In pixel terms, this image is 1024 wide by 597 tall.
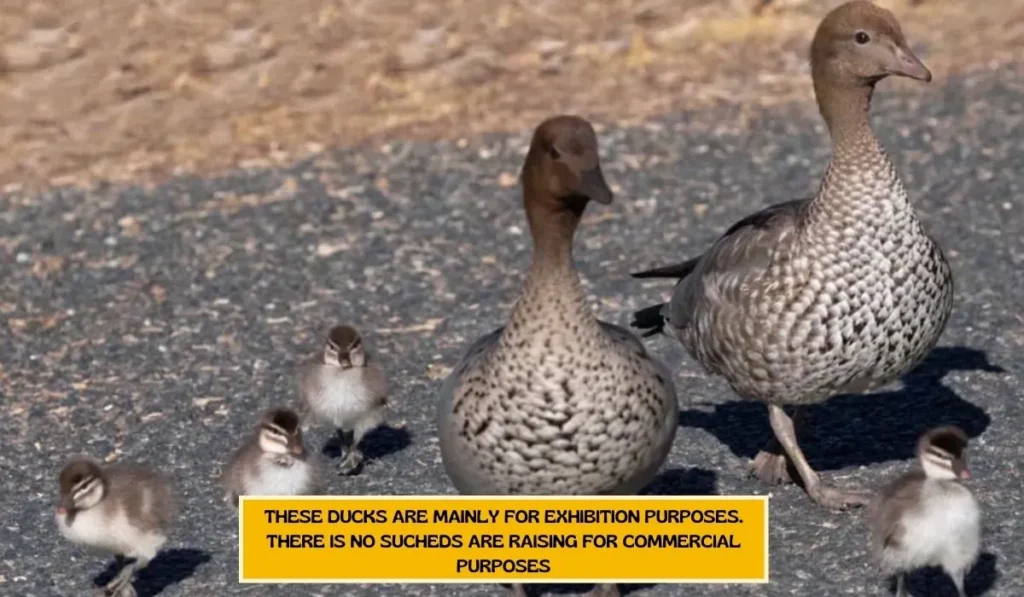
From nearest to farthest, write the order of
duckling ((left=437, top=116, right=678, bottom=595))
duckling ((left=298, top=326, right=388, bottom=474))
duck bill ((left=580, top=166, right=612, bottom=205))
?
duck bill ((left=580, top=166, right=612, bottom=205)) → duckling ((left=437, top=116, right=678, bottom=595)) → duckling ((left=298, top=326, right=388, bottom=474))

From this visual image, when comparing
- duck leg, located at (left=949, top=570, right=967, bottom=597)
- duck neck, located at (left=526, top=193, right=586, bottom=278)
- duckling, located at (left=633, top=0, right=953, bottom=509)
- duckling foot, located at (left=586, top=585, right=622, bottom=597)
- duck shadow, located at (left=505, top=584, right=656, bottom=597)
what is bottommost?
duck shadow, located at (left=505, top=584, right=656, bottom=597)

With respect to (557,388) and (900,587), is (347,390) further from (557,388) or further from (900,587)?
(900,587)

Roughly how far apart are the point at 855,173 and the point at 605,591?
2201mm

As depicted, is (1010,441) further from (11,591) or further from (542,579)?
(11,591)

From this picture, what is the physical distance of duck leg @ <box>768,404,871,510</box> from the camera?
910 centimetres

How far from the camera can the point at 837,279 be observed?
8.66 metres

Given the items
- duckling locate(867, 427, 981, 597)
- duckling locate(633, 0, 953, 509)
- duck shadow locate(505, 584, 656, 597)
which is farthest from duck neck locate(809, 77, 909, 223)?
duck shadow locate(505, 584, 656, 597)

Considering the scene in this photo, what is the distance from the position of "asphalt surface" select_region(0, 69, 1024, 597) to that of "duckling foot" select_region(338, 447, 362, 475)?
0.10 metres

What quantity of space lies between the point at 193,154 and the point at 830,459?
20.8 feet

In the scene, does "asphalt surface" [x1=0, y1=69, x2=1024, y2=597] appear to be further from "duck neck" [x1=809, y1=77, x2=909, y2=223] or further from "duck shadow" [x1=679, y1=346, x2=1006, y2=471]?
"duck neck" [x1=809, y1=77, x2=909, y2=223]

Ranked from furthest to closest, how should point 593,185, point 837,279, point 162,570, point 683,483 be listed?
point 683,483 → point 162,570 → point 837,279 → point 593,185

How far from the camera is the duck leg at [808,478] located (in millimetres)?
9102

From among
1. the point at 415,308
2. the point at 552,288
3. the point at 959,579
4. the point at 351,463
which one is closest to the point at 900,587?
the point at 959,579

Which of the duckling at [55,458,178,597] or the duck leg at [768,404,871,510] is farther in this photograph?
the duck leg at [768,404,871,510]
